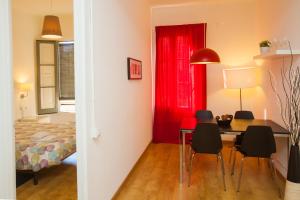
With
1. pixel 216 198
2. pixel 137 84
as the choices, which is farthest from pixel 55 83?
pixel 216 198

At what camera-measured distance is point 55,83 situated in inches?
232

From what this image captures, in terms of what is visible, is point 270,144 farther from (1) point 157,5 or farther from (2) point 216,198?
(1) point 157,5

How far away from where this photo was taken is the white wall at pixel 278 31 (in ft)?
10.3

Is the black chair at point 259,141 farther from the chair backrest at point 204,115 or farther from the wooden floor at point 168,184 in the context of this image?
the chair backrest at point 204,115

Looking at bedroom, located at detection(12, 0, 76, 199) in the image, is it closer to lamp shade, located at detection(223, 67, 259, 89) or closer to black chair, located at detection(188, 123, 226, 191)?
black chair, located at detection(188, 123, 226, 191)

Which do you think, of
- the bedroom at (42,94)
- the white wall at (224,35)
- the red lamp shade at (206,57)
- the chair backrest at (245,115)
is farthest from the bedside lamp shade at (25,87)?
the chair backrest at (245,115)

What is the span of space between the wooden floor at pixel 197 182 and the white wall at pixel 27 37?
2.91 metres

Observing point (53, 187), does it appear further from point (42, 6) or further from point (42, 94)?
point (42, 6)

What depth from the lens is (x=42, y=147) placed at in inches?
127

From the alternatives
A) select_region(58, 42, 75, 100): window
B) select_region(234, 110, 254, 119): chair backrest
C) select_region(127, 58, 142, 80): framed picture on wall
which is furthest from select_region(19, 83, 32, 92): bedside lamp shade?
select_region(234, 110, 254, 119): chair backrest

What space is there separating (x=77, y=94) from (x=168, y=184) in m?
1.90

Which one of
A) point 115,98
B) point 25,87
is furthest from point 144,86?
point 25,87

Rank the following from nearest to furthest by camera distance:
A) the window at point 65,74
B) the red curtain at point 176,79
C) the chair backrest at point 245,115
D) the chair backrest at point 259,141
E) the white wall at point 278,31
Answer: the chair backrest at point 259,141 → the white wall at point 278,31 → the chair backrest at point 245,115 → the red curtain at point 176,79 → the window at point 65,74

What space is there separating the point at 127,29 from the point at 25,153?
219 centimetres
